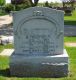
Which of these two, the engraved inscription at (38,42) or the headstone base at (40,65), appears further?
the engraved inscription at (38,42)

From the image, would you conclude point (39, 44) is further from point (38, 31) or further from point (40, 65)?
point (40, 65)

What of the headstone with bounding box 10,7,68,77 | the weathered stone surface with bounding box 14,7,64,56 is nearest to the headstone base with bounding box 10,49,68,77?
the headstone with bounding box 10,7,68,77

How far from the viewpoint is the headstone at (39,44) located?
298 inches

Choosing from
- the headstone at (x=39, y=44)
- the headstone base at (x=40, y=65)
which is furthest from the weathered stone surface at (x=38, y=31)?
the headstone base at (x=40, y=65)

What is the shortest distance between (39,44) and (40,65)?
48 centimetres

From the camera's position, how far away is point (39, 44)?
304 inches

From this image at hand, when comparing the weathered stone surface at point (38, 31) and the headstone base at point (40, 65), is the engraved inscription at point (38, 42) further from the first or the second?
the headstone base at point (40, 65)

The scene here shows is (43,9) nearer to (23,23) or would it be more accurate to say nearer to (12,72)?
(23,23)

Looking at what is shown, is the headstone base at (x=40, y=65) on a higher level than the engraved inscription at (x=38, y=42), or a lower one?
lower

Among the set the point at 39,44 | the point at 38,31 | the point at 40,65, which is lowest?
the point at 40,65

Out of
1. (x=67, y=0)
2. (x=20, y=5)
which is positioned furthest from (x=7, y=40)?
(x=67, y=0)

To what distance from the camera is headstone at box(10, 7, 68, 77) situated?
24.8 feet

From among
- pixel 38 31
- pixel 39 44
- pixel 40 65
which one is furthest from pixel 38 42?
pixel 40 65

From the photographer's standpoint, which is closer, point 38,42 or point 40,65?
point 40,65
